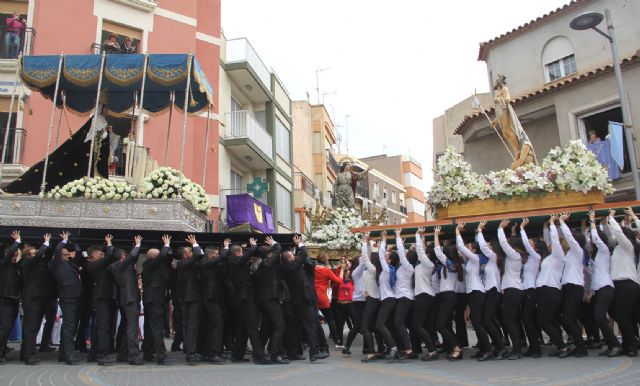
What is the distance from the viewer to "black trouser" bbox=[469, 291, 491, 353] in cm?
898

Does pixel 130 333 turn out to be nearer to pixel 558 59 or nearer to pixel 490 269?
pixel 490 269

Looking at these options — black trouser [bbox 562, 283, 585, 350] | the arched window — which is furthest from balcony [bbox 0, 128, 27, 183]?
the arched window

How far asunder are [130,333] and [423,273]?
15.0 ft

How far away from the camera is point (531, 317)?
900 centimetres

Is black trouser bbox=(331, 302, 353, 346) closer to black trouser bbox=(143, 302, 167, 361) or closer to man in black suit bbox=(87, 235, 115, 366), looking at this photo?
black trouser bbox=(143, 302, 167, 361)

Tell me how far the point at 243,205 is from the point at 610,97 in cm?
1297

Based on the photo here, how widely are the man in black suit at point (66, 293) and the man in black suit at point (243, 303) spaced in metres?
2.35

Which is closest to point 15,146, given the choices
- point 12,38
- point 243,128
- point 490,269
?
point 12,38

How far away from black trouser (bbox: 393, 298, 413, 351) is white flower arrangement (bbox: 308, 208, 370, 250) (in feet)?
16.0

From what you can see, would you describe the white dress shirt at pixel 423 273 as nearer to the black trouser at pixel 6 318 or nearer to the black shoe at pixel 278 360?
the black shoe at pixel 278 360

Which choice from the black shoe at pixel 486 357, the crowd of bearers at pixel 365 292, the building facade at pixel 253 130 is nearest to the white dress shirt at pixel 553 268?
the crowd of bearers at pixel 365 292

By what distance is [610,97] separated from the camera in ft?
59.9

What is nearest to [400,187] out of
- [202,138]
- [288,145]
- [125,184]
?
[288,145]

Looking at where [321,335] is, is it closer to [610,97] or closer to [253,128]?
[610,97]
